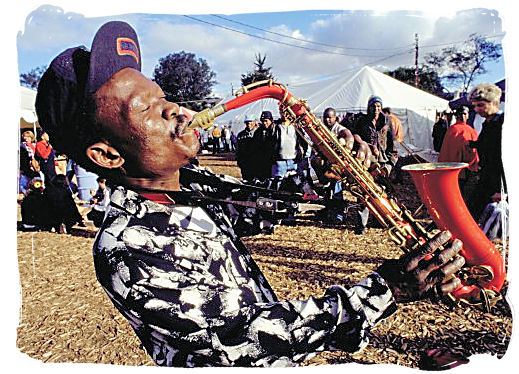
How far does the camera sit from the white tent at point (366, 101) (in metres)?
3.45

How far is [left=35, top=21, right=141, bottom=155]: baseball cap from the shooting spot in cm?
100

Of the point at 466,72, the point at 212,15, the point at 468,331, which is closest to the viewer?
the point at 212,15

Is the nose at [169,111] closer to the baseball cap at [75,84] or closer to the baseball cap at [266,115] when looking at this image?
the baseball cap at [75,84]

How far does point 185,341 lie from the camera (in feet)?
2.85

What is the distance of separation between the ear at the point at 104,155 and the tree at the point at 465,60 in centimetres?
138

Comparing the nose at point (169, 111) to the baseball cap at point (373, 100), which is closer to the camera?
the nose at point (169, 111)

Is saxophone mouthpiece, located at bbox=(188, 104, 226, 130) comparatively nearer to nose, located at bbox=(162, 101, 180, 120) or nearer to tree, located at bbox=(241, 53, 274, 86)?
nose, located at bbox=(162, 101, 180, 120)

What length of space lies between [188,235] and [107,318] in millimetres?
2201

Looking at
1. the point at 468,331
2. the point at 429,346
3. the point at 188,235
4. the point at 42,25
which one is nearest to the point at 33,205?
the point at 42,25

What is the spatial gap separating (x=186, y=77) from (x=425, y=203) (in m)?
1.13

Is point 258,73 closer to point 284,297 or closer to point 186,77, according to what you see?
point 186,77

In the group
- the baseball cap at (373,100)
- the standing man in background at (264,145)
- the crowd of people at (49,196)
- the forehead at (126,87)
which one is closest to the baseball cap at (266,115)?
the standing man in background at (264,145)

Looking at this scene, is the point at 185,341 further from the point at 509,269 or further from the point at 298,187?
the point at 509,269

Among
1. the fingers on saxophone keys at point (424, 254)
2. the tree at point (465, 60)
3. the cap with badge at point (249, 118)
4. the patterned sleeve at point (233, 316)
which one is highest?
the tree at point (465, 60)
